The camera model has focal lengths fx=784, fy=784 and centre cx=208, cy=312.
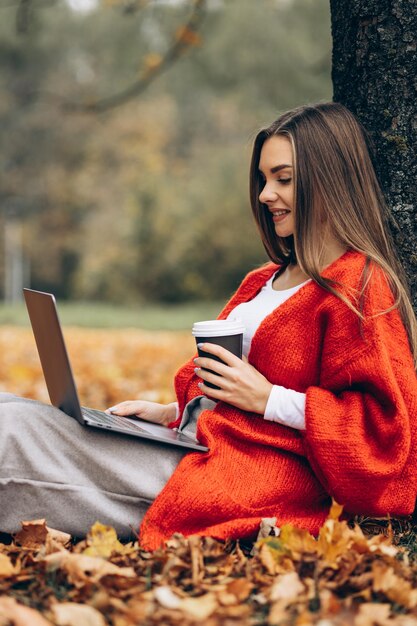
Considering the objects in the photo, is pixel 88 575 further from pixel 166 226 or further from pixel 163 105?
pixel 163 105

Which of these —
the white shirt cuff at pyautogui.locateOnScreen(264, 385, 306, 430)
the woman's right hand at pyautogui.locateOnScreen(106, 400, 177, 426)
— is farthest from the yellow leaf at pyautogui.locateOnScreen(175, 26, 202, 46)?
the white shirt cuff at pyautogui.locateOnScreen(264, 385, 306, 430)

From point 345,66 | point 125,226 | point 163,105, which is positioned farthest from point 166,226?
point 345,66

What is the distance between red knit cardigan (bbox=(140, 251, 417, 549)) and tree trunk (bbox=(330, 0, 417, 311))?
0.36 metres

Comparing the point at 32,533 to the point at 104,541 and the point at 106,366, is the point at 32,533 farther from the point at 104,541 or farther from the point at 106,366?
the point at 106,366

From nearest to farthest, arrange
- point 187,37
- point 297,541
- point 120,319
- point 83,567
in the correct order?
point 83,567
point 297,541
point 187,37
point 120,319

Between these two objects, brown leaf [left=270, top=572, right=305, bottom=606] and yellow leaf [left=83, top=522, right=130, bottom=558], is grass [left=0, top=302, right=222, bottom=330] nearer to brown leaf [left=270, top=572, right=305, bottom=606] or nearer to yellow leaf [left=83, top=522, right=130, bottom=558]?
yellow leaf [left=83, top=522, right=130, bottom=558]

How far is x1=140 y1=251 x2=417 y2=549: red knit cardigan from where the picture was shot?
2.32m

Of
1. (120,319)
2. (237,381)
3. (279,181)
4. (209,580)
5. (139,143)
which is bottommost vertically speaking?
(120,319)

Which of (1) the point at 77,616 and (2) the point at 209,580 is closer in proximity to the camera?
(1) the point at 77,616

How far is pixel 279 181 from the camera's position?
2684 mm

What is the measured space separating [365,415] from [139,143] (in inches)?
1154

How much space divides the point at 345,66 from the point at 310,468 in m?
1.49

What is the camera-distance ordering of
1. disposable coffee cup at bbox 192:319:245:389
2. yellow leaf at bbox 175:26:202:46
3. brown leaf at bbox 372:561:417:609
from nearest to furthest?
brown leaf at bbox 372:561:417:609 → disposable coffee cup at bbox 192:319:245:389 → yellow leaf at bbox 175:26:202:46

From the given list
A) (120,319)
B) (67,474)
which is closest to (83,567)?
(67,474)
